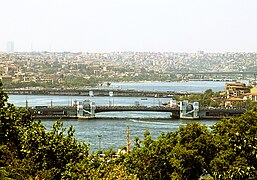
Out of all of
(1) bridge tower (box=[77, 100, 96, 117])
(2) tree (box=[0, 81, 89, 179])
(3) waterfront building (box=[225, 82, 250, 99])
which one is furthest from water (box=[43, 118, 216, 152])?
(3) waterfront building (box=[225, 82, 250, 99])

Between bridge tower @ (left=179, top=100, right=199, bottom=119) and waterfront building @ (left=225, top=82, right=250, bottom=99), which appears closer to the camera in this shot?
bridge tower @ (left=179, top=100, right=199, bottom=119)

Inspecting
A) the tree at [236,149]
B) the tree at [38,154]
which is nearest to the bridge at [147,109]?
the tree at [236,149]

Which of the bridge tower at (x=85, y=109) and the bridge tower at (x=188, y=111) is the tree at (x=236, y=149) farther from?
the bridge tower at (x=188, y=111)

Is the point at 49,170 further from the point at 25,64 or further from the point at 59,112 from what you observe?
the point at 25,64

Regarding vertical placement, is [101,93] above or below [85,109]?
below

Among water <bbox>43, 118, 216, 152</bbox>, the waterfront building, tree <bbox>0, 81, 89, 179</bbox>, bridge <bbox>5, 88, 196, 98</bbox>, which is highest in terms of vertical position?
tree <bbox>0, 81, 89, 179</bbox>

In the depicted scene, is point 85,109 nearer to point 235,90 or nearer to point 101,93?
point 235,90

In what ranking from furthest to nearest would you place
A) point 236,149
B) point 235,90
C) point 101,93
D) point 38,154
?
point 101,93 → point 235,90 → point 38,154 → point 236,149

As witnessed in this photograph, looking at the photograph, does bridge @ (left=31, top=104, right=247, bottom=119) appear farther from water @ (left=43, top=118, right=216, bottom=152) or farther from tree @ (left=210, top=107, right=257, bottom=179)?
tree @ (left=210, top=107, right=257, bottom=179)

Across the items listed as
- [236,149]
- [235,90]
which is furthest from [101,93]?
[236,149]

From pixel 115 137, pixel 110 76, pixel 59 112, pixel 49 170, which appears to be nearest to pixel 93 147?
pixel 115 137

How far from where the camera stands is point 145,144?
406 inches

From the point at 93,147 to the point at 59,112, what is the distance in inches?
542

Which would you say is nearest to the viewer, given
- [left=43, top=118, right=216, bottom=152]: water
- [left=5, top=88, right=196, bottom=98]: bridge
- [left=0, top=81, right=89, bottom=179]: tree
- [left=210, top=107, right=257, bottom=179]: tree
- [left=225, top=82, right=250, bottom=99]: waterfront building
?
[left=210, top=107, right=257, bottom=179]: tree
